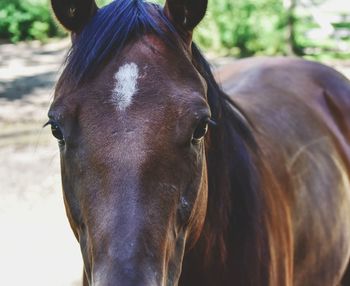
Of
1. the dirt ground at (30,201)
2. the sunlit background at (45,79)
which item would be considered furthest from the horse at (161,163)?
the dirt ground at (30,201)

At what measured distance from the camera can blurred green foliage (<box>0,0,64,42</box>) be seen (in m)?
14.8

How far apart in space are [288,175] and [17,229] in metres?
3.35

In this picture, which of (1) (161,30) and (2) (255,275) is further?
(2) (255,275)

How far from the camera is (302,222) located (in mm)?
2850

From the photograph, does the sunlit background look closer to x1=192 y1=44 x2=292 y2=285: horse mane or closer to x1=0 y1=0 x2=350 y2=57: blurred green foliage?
x1=0 y1=0 x2=350 y2=57: blurred green foliage

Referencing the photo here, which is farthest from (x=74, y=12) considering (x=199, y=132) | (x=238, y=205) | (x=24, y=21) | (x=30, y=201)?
(x=24, y=21)

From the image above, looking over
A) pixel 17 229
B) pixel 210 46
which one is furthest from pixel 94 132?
pixel 210 46

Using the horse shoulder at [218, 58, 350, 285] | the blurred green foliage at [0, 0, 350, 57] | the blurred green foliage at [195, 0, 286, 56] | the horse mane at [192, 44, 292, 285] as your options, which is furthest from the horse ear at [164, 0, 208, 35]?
the blurred green foliage at [195, 0, 286, 56]

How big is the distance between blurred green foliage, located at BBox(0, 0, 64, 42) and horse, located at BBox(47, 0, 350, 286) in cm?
1308

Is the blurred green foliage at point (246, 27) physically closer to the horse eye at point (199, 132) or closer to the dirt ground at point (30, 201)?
the dirt ground at point (30, 201)

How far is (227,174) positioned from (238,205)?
0.14 metres

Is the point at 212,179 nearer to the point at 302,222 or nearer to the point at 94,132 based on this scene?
the point at 94,132

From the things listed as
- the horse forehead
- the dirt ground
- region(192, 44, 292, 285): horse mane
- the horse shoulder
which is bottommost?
the dirt ground

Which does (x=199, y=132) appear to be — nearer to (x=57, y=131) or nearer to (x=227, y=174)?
(x=57, y=131)
